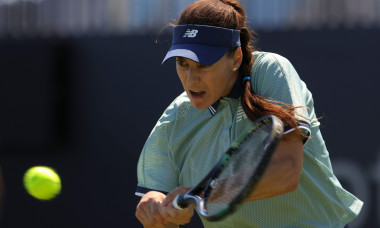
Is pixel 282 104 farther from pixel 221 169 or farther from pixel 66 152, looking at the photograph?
pixel 66 152

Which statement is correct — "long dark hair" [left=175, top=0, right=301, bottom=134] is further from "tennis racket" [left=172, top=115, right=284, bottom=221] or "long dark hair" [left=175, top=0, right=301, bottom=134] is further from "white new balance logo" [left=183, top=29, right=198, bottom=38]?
"tennis racket" [left=172, top=115, right=284, bottom=221]

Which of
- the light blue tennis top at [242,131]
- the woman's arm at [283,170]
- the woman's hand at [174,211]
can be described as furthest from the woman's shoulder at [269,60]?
the woman's hand at [174,211]

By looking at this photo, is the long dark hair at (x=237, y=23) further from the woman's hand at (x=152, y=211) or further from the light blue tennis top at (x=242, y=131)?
the woman's hand at (x=152, y=211)

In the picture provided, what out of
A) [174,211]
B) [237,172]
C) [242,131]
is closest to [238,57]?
[242,131]

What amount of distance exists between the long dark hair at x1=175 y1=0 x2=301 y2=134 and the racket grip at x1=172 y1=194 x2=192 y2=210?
0.41 meters

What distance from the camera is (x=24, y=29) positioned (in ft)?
20.5

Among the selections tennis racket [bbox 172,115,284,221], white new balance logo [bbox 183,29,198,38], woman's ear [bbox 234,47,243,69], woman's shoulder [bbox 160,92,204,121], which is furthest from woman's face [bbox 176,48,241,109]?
tennis racket [bbox 172,115,284,221]

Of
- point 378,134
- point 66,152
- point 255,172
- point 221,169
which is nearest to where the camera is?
point 255,172

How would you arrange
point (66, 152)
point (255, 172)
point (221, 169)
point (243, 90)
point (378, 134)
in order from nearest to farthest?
1. point (255, 172)
2. point (221, 169)
3. point (243, 90)
4. point (378, 134)
5. point (66, 152)

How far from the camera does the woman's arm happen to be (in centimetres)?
225

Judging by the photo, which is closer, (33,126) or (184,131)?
(184,131)

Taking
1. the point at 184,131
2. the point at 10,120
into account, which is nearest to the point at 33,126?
the point at 10,120

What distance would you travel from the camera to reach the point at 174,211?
237 centimetres

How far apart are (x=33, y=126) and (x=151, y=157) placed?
3.51 metres
